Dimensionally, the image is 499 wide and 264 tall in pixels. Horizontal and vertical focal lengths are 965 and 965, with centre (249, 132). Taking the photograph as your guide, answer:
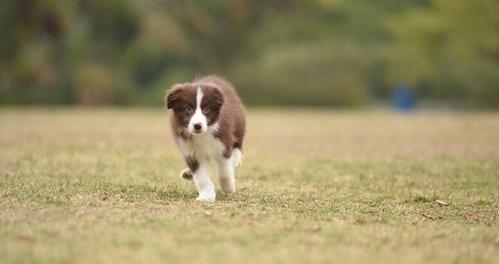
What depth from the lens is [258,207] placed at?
847 cm

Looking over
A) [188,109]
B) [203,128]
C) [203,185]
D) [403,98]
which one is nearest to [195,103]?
[188,109]

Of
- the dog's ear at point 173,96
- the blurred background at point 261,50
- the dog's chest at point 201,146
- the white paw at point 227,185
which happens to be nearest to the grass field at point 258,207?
the white paw at point 227,185

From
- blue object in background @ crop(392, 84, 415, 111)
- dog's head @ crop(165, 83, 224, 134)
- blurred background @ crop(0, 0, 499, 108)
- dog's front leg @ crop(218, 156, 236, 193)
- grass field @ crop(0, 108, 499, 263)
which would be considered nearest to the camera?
grass field @ crop(0, 108, 499, 263)

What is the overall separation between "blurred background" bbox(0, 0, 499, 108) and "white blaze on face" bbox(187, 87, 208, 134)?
33.9 m

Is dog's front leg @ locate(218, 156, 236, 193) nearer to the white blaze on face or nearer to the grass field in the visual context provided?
the grass field

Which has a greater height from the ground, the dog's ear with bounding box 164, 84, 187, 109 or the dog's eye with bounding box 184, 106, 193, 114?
the dog's ear with bounding box 164, 84, 187, 109

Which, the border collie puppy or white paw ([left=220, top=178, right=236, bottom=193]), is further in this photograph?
white paw ([left=220, top=178, right=236, bottom=193])

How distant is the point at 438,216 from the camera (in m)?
8.35

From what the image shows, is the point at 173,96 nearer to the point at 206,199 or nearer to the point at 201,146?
the point at 201,146

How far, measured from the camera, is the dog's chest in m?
9.01

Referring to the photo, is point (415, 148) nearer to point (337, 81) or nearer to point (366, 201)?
point (366, 201)

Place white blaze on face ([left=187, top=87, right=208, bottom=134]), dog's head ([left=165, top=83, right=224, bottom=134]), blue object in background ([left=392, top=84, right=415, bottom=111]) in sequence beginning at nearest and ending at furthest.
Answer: white blaze on face ([left=187, top=87, right=208, bottom=134]), dog's head ([left=165, top=83, right=224, bottom=134]), blue object in background ([left=392, top=84, right=415, bottom=111])

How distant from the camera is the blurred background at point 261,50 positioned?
157ft

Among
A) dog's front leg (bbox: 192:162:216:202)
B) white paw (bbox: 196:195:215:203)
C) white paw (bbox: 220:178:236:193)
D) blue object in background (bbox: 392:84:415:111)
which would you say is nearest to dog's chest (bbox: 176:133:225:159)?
dog's front leg (bbox: 192:162:216:202)
